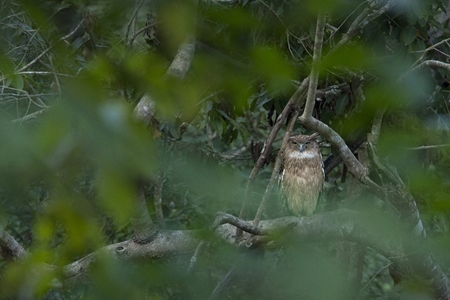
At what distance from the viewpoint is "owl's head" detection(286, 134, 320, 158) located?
3822 mm

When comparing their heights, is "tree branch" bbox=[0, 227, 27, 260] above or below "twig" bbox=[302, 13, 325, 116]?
below

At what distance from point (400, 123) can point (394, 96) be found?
135 cm

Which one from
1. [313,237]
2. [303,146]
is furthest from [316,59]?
[303,146]

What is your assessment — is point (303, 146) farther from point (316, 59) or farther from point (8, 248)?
point (316, 59)

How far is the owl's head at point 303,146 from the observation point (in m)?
3.82

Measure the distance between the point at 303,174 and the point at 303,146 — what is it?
0.52ft

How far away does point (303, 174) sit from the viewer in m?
3.84

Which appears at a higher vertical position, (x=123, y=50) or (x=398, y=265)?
(x=123, y=50)

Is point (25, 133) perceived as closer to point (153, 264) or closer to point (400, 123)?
point (153, 264)

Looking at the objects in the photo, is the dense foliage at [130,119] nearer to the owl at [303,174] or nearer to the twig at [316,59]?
the twig at [316,59]

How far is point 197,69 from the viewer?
38.5 inches

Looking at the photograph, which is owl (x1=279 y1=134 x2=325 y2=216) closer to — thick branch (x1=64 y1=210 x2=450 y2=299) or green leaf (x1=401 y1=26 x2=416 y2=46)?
thick branch (x1=64 y1=210 x2=450 y2=299)

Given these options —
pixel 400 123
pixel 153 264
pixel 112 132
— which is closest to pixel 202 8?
pixel 112 132

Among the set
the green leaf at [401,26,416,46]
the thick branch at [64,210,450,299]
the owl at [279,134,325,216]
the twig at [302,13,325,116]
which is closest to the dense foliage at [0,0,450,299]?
the twig at [302,13,325,116]
